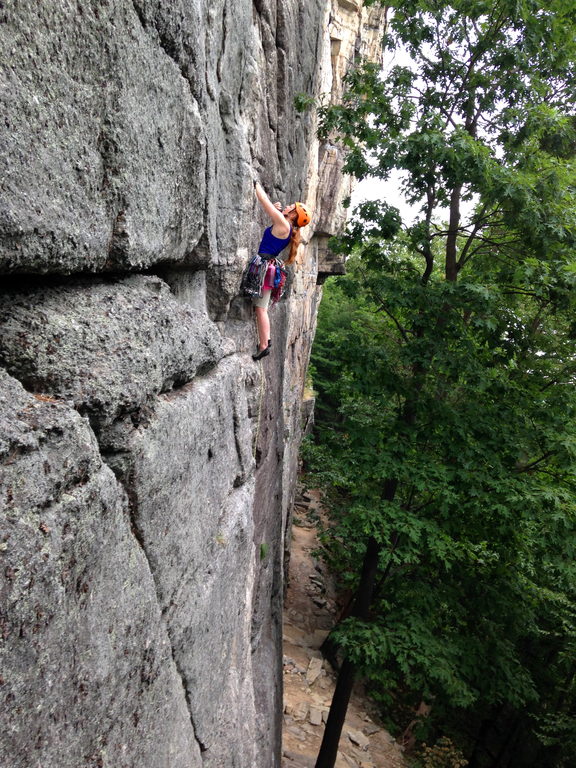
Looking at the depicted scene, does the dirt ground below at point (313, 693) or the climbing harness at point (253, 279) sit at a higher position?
the climbing harness at point (253, 279)

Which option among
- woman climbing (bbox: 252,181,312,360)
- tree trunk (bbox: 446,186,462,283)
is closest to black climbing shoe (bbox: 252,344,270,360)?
woman climbing (bbox: 252,181,312,360)

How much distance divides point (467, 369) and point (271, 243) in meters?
4.04

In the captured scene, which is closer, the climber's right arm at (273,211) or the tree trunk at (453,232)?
the climber's right arm at (273,211)

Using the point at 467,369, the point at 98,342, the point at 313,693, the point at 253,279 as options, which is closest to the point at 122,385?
the point at 98,342

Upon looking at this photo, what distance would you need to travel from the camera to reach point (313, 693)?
11773 millimetres

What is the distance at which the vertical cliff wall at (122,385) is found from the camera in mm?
1769

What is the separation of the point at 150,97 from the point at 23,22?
928 millimetres

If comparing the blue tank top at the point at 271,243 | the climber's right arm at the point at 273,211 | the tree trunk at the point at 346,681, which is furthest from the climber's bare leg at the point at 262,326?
the tree trunk at the point at 346,681

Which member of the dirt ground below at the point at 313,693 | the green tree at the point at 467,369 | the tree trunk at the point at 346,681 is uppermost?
the green tree at the point at 467,369

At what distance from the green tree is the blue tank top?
10.8 ft

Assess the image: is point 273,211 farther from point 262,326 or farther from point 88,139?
point 88,139

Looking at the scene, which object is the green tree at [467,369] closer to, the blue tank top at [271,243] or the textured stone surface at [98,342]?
the blue tank top at [271,243]

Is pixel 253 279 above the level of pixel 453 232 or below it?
below

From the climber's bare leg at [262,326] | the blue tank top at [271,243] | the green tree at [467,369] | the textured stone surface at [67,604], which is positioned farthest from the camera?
the green tree at [467,369]
